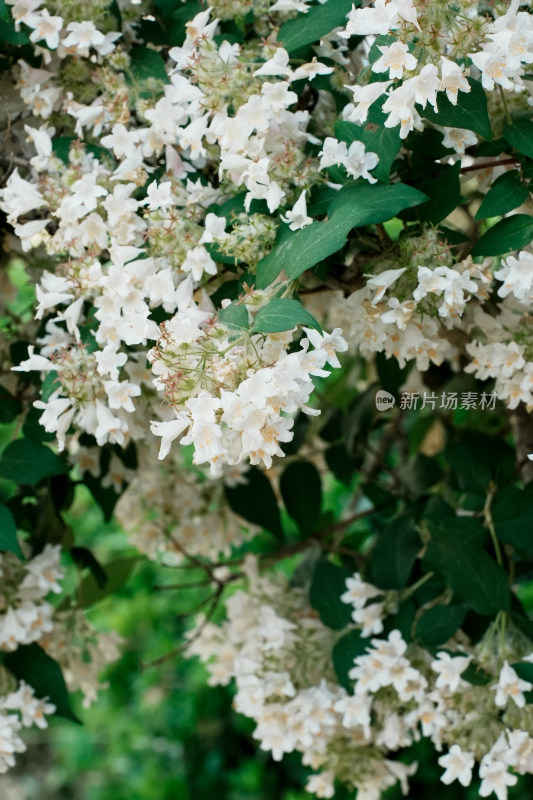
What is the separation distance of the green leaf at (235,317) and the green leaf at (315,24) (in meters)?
0.25

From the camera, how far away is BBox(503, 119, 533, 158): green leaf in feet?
2.46

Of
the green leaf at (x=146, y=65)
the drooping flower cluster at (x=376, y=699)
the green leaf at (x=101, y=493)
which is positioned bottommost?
the drooping flower cluster at (x=376, y=699)

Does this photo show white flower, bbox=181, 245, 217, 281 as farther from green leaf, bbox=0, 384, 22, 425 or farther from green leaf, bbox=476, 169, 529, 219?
green leaf, bbox=0, 384, 22, 425

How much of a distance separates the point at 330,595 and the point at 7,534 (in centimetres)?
41

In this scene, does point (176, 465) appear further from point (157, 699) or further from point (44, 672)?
point (157, 699)

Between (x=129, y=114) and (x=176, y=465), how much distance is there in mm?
668

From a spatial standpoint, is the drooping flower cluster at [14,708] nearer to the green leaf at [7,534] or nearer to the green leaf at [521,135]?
the green leaf at [7,534]

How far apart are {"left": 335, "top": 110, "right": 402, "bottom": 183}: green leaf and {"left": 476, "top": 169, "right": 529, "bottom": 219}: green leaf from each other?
10 cm

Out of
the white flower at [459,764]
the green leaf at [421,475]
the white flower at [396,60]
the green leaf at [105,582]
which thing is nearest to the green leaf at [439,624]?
the white flower at [459,764]

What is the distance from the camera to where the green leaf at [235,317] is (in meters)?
0.68

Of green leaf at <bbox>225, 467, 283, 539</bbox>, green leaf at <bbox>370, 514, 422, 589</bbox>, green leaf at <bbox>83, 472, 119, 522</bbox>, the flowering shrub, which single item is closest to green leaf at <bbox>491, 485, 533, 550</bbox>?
the flowering shrub

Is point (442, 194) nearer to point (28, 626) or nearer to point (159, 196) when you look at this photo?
point (159, 196)

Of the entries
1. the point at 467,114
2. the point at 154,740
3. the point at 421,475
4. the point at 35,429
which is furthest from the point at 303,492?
the point at 154,740

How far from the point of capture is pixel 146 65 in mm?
919
